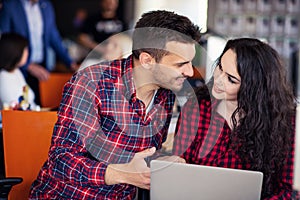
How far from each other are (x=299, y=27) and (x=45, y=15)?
9.46 ft

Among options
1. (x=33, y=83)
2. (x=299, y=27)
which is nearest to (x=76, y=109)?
(x=33, y=83)

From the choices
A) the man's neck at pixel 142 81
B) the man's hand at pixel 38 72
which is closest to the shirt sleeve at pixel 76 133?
the man's neck at pixel 142 81

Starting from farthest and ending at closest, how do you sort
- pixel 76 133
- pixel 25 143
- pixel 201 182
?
pixel 25 143 → pixel 76 133 → pixel 201 182

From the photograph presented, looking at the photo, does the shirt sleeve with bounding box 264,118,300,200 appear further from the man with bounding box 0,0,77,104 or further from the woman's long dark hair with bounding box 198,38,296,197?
the man with bounding box 0,0,77,104

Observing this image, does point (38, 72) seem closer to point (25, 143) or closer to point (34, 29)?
point (34, 29)

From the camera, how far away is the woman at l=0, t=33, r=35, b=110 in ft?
9.59

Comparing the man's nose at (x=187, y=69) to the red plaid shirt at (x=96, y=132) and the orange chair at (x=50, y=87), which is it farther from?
the orange chair at (x=50, y=87)

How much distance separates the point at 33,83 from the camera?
358 centimetres

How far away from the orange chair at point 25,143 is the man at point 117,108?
22cm

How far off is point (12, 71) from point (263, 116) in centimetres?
178

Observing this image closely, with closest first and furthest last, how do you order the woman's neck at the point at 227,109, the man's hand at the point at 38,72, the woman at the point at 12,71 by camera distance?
the woman's neck at the point at 227,109, the woman at the point at 12,71, the man's hand at the point at 38,72

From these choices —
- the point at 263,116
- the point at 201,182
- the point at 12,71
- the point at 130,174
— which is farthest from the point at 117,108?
the point at 12,71

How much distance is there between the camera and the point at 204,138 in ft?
5.93

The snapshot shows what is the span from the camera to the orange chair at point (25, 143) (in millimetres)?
1916
